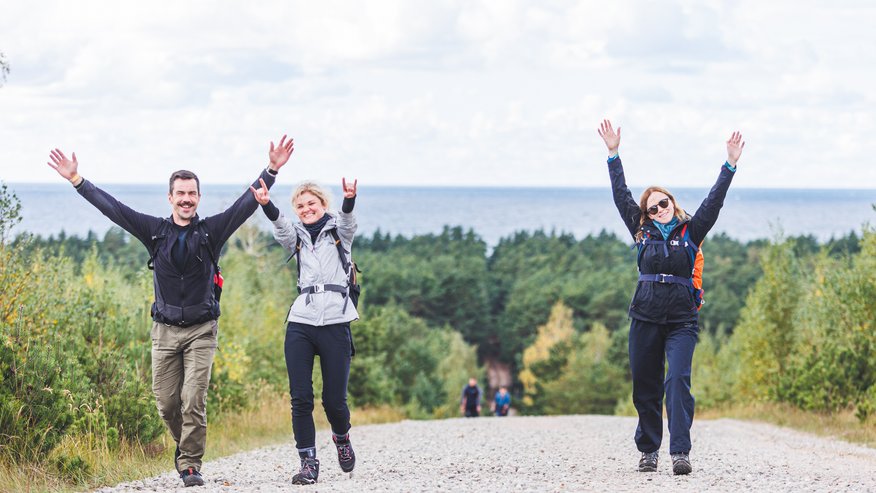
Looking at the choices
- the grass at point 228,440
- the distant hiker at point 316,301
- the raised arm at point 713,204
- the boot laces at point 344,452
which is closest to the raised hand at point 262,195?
the distant hiker at point 316,301

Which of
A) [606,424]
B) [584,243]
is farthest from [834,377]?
[584,243]

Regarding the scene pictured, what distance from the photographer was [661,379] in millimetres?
9586

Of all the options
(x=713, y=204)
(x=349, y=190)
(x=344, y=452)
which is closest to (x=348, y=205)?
(x=349, y=190)

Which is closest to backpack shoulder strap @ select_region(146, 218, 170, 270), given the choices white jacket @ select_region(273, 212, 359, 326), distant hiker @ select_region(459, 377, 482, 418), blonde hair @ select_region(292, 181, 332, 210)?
white jacket @ select_region(273, 212, 359, 326)

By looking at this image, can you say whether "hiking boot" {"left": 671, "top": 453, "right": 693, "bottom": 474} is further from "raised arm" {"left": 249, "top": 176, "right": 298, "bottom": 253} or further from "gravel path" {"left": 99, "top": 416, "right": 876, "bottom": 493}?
"raised arm" {"left": 249, "top": 176, "right": 298, "bottom": 253}

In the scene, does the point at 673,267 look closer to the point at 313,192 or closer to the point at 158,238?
the point at 313,192

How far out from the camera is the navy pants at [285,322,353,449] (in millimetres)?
8514

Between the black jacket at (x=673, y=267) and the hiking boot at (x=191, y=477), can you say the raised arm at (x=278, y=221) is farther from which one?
the black jacket at (x=673, y=267)

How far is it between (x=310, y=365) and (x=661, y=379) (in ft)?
10.2

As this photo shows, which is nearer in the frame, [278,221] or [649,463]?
[278,221]

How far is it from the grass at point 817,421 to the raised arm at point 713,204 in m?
8.28

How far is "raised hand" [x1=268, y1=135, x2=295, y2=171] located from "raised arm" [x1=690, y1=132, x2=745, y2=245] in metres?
3.45

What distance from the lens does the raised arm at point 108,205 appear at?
340 inches

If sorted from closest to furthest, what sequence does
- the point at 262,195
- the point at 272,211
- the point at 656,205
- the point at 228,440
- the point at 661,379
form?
the point at 272,211
the point at 262,195
the point at 656,205
the point at 661,379
the point at 228,440
